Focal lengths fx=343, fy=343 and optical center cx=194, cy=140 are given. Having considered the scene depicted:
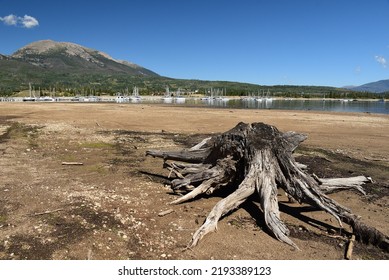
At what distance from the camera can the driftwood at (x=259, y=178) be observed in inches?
342

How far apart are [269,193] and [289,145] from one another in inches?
93.5

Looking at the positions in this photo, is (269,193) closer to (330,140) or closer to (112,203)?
(112,203)

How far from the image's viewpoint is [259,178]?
9797mm

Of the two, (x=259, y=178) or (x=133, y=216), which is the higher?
(x=259, y=178)

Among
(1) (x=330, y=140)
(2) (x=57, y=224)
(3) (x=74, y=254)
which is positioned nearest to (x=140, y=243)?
(3) (x=74, y=254)

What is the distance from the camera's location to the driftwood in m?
8.69

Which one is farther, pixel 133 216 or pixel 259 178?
pixel 259 178

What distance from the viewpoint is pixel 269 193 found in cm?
923

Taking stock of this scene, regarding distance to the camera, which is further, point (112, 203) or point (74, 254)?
point (112, 203)

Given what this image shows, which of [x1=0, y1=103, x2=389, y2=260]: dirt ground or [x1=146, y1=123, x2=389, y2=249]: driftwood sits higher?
[x1=146, y1=123, x2=389, y2=249]: driftwood

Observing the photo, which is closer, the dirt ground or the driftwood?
the dirt ground

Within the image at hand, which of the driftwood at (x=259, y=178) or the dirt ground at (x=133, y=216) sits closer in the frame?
the dirt ground at (x=133, y=216)

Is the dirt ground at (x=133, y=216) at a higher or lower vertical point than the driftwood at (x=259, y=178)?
lower

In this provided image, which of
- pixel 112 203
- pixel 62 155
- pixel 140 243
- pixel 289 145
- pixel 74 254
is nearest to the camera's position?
pixel 74 254
